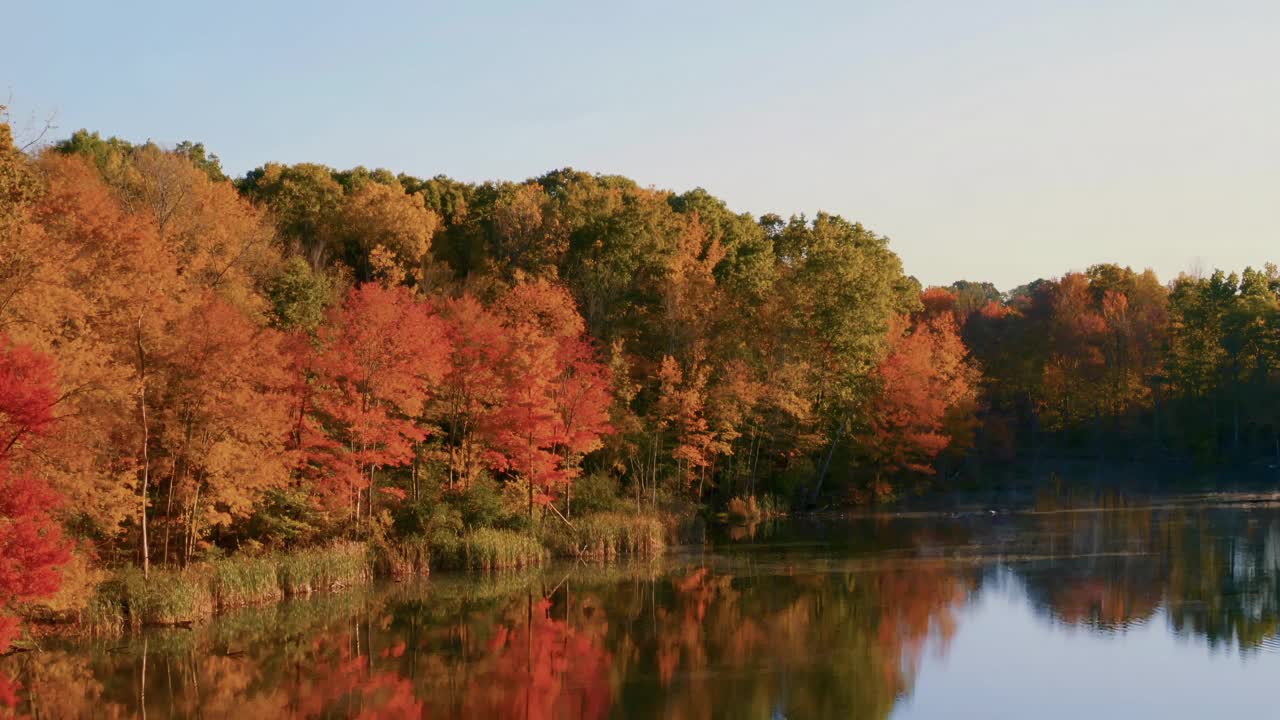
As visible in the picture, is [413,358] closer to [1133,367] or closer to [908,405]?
[908,405]

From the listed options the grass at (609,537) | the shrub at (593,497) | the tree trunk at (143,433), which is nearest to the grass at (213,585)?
the tree trunk at (143,433)

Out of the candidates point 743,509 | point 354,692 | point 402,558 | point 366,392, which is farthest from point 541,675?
point 743,509

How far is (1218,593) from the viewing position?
1221 inches

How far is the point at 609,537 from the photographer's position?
40.1 m

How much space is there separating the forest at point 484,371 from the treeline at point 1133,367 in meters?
0.25

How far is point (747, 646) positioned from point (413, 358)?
1492cm

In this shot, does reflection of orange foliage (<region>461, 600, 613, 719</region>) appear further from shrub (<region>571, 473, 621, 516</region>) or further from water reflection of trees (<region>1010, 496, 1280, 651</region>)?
shrub (<region>571, 473, 621, 516</region>)

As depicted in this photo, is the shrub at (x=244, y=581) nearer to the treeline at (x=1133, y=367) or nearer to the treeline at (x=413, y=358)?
the treeline at (x=413, y=358)

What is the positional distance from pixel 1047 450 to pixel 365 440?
58728 millimetres

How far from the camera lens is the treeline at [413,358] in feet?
87.8

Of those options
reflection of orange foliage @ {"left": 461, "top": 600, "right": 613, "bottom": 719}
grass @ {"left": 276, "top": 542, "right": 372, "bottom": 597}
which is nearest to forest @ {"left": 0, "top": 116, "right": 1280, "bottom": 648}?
grass @ {"left": 276, "top": 542, "right": 372, "bottom": 597}

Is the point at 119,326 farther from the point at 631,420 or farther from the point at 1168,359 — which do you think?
the point at 1168,359

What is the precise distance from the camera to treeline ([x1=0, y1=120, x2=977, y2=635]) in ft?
87.8

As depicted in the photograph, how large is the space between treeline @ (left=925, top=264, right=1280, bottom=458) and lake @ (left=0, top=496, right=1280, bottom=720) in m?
37.0
